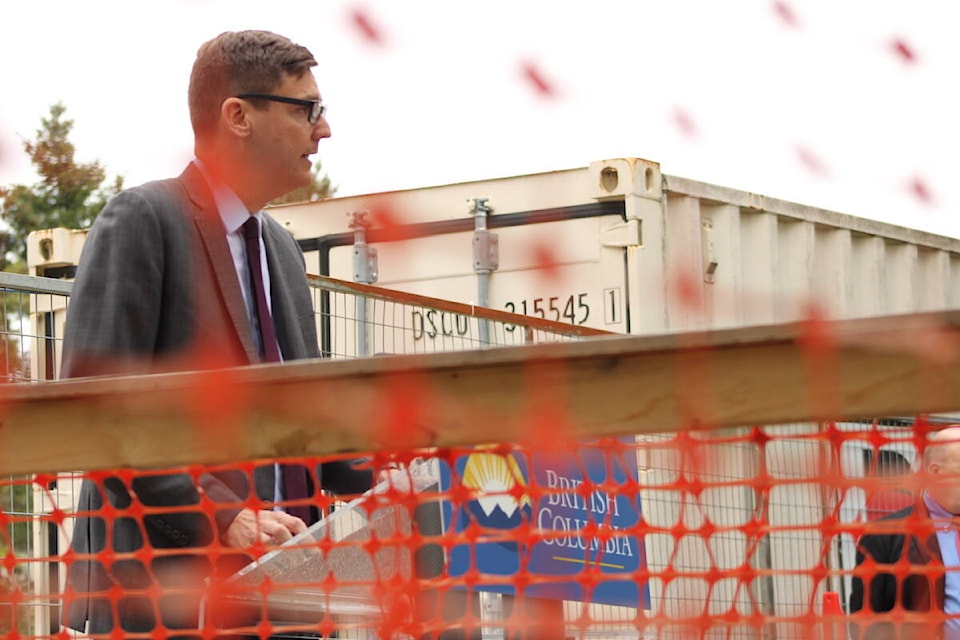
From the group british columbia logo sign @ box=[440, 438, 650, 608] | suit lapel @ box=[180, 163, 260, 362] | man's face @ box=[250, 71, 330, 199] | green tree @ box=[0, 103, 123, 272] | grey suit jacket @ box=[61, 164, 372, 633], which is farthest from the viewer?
green tree @ box=[0, 103, 123, 272]

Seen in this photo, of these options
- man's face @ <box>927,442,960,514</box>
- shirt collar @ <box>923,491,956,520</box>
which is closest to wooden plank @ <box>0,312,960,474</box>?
man's face @ <box>927,442,960,514</box>

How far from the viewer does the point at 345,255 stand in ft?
30.7

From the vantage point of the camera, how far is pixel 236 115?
11.3 ft

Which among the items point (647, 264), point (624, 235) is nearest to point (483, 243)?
point (624, 235)

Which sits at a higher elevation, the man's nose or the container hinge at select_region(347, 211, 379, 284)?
the container hinge at select_region(347, 211, 379, 284)

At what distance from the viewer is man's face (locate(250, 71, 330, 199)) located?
3.43 metres

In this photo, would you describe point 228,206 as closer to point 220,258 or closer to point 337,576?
point 220,258

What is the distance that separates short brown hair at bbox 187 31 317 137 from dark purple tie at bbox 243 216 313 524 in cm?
25

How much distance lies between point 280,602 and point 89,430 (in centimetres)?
49

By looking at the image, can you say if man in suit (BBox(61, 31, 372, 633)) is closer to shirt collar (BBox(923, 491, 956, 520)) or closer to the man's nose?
the man's nose

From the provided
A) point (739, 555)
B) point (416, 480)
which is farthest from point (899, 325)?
point (739, 555)

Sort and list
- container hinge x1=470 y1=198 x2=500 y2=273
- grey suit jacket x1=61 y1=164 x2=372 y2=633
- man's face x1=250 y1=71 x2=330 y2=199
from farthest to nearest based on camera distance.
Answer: container hinge x1=470 y1=198 x2=500 y2=273 → man's face x1=250 y1=71 x2=330 y2=199 → grey suit jacket x1=61 y1=164 x2=372 y2=633

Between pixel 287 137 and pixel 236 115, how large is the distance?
0.11 meters

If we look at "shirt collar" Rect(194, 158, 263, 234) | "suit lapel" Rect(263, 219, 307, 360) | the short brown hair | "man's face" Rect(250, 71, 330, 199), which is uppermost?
the short brown hair
